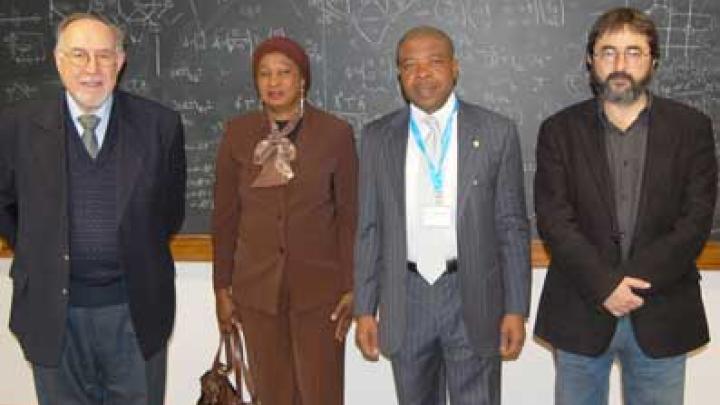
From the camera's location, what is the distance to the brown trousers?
9.90 feet

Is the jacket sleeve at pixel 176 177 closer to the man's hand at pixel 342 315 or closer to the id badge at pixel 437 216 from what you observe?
the man's hand at pixel 342 315

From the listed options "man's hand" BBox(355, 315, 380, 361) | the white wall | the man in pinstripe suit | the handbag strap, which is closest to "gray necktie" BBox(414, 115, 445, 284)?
the man in pinstripe suit

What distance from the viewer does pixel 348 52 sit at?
3.63 m

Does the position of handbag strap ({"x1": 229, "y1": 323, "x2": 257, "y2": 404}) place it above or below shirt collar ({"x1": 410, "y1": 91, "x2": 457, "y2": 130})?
below

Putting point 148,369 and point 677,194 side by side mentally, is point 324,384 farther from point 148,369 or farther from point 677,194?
point 677,194

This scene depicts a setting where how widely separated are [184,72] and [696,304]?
2.41 m

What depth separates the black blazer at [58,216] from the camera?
8.58 ft

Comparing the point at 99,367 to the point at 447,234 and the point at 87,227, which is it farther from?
the point at 447,234

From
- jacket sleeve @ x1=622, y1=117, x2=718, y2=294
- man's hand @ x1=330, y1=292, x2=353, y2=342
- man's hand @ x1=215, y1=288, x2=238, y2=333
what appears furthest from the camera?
man's hand @ x1=215, y1=288, x2=238, y2=333

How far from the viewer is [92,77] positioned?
265 cm

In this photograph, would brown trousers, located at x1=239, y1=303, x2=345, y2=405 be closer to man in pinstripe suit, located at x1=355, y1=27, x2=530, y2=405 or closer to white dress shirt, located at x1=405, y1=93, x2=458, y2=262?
man in pinstripe suit, located at x1=355, y1=27, x2=530, y2=405

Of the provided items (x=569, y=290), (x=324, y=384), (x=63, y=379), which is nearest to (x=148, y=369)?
(x=63, y=379)

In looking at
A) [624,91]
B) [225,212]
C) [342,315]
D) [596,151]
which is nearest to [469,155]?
[596,151]

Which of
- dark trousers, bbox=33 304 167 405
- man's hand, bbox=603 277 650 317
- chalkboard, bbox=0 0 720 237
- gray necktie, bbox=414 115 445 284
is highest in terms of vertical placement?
chalkboard, bbox=0 0 720 237
